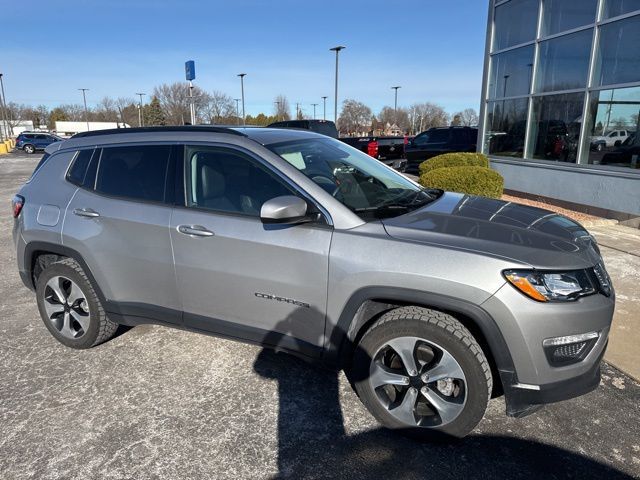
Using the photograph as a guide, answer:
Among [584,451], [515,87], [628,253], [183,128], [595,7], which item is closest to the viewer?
[584,451]

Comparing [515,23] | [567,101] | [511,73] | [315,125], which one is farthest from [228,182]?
[315,125]

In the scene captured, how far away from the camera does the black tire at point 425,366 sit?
2350 millimetres

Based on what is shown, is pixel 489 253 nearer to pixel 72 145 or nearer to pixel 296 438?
pixel 296 438

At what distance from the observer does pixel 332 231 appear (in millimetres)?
2578

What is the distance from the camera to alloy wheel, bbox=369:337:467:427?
96.0 inches

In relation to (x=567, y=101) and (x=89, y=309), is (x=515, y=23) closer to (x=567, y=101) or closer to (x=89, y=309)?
(x=567, y=101)

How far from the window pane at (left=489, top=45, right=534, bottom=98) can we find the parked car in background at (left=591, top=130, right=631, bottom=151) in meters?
2.48

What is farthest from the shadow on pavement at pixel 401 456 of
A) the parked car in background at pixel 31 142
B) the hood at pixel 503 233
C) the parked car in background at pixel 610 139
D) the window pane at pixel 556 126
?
the parked car in background at pixel 31 142

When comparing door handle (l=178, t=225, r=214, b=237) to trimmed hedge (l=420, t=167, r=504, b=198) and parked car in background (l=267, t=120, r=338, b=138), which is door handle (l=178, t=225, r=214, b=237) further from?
parked car in background (l=267, t=120, r=338, b=138)

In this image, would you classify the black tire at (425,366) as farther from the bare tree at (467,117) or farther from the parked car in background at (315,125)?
the bare tree at (467,117)

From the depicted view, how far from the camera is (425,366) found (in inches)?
98.7

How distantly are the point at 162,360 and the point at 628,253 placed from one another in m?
6.10

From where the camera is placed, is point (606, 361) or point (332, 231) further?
point (606, 361)

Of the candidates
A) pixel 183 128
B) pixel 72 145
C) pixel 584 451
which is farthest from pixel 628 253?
pixel 72 145
